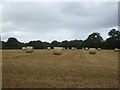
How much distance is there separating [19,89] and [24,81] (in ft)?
3.93

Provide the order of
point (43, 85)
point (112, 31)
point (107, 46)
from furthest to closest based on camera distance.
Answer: point (112, 31) < point (107, 46) < point (43, 85)

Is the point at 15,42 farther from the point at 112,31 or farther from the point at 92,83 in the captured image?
the point at 92,83

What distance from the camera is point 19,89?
683 centimetres

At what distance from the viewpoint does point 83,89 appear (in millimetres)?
7070

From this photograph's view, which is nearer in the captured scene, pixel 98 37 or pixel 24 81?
pixel 24 81

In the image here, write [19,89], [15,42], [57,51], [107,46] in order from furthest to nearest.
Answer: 1. [107,46]
2. [15,42]
3. [57,51]
4. [19,89]

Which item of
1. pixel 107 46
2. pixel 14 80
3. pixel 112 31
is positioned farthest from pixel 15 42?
pixel 14 80

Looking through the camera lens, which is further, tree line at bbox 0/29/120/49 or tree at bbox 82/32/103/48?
tree at bbox 82/32/103/48

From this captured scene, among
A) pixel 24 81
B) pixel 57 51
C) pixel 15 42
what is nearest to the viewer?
pixel 24 81

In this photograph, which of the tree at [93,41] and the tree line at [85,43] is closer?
the tree line at [85,43]

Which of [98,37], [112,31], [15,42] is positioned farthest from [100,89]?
[98,37]

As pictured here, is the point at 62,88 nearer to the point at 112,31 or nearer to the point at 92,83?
the point at 92,83

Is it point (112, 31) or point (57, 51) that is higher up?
point (112, 31)

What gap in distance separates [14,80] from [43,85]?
141 cm
